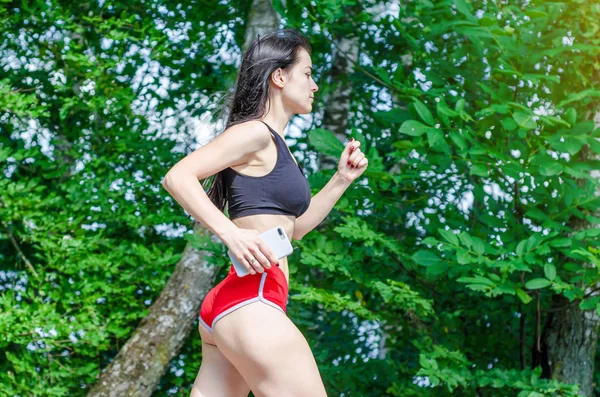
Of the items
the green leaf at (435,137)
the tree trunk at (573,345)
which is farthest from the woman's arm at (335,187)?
the tree trunk at (573,345)

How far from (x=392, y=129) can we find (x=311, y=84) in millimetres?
3005

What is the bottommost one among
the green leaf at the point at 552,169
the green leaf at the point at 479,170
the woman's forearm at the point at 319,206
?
the woman's forearm at the point at 319,206

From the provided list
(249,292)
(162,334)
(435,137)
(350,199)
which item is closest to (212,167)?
(249,292)

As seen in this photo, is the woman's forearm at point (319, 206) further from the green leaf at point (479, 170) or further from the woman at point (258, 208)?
the green leaf at point (479, 170)

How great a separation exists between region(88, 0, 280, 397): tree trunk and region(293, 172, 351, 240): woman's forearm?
9.84ft

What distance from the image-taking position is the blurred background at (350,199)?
13.5ft

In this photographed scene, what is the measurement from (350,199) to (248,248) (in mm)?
2701

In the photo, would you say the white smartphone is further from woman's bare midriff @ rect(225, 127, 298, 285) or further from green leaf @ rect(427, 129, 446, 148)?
green leaf @ rect(427, 129, 446, 148)

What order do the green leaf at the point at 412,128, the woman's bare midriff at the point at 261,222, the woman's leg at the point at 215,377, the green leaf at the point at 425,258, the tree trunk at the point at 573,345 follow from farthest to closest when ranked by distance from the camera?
the tree trunk at the point at 573,345 < the green leaf at the point at 425,258 < the green leaf at the point at 412,128 < the woman's leg at the point at 215,377 < the woman's bare midriff at the point at 261,222

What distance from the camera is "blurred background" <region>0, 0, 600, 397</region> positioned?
412cm

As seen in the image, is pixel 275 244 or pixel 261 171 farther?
pixel 261 171

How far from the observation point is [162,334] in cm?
562

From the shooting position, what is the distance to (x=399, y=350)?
5734mm

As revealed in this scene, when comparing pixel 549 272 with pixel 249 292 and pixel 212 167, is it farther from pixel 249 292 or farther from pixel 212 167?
pixel 212 167
